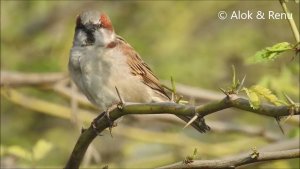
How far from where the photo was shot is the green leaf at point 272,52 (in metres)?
2.86

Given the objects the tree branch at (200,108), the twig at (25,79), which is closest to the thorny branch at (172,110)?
the tree branch at (200,108)

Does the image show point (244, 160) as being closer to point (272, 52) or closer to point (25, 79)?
point (272, 52)

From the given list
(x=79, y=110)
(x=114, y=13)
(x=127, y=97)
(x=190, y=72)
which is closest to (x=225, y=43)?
(x=190, y=72)

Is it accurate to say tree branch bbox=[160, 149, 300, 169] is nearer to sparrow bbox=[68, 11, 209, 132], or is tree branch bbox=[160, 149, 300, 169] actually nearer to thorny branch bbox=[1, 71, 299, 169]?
thorny branch bbox=[1, 71, 299, 169]

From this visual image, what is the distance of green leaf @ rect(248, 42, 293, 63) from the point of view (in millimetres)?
2859

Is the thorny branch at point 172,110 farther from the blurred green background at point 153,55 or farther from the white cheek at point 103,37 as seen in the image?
the blurred green background at point 153,55

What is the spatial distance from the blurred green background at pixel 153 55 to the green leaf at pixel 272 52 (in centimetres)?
278

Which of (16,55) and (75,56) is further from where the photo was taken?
(16,55)

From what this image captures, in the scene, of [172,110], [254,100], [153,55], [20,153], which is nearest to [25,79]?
[20,153]

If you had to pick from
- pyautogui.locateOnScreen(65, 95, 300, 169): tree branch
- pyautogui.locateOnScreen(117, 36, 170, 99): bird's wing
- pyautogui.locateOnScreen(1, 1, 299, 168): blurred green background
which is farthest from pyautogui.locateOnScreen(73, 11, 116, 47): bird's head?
pyautogui.locateOnScreen(1, 1, 299, 168): blurred green background

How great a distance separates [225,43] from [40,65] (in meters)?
1.64

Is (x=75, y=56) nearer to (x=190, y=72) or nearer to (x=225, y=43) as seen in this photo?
(x=190, y=72)

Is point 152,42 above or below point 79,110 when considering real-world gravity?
above

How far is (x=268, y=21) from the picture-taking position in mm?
7461
